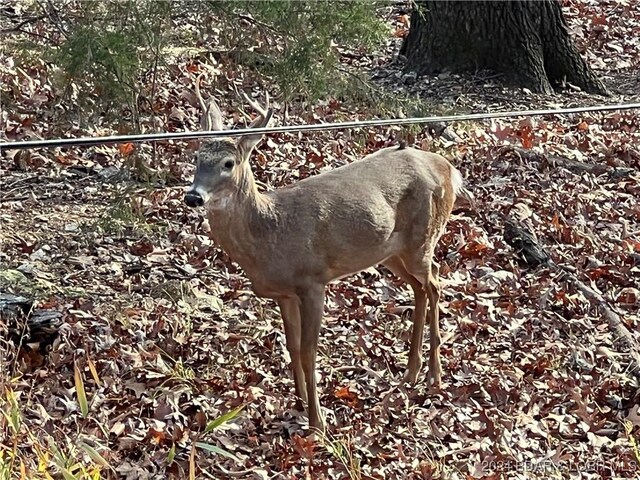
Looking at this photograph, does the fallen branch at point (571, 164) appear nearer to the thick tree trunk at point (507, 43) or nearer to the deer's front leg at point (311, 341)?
the thick tree trunk at point (507, 43)

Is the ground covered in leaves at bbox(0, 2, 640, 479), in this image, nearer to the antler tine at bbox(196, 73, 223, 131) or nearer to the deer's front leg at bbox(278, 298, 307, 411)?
the deer's front leg at bbox(278, 298, 307, 411)

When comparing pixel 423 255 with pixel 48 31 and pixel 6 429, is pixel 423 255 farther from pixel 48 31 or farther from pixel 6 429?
pixel 48 31

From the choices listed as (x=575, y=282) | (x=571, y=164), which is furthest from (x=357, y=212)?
(x=571, y=164)

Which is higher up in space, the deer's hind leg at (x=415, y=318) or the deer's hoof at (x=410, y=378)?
the deer's hind leg at (x=415, y=318)

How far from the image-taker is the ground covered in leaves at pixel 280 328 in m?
5.65

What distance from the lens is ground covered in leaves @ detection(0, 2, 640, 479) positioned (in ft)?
18.5

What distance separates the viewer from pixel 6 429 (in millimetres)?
5203

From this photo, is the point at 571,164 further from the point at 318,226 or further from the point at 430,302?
the point at 318,226

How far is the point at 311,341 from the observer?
230 inches

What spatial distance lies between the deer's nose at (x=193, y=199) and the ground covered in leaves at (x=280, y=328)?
1094 millimetres

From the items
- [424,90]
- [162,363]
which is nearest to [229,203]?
[162,363]

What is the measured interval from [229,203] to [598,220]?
161 inches

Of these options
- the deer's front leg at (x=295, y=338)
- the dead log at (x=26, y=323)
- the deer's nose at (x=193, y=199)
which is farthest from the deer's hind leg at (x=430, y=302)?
the dead log at (x=26, y=323)

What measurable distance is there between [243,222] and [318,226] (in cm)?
48
